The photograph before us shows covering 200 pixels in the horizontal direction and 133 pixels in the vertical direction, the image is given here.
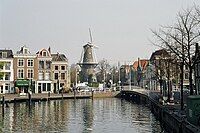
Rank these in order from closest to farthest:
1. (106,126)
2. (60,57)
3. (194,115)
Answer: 1. (194,115)
2. (106,126)
3. (60,57)

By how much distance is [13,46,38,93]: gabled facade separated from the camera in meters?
103

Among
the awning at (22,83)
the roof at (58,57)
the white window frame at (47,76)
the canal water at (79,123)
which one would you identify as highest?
the roof at (58,57)

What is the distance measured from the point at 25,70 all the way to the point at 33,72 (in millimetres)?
2023

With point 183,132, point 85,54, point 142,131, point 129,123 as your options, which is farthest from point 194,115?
point 85,54

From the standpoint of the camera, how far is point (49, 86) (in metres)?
108

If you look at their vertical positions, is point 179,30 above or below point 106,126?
above

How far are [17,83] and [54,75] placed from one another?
10.4 m

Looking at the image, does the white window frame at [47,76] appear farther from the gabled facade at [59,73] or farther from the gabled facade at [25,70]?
the gabled facade at [25,70]

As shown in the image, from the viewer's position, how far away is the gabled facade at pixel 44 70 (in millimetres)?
106750

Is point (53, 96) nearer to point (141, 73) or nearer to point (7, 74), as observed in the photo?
point (7, 74)

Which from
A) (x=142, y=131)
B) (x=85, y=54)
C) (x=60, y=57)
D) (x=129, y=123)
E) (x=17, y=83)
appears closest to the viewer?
(x=142, y=131)

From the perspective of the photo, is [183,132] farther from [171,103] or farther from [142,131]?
[171,103]

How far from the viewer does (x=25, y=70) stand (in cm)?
10544

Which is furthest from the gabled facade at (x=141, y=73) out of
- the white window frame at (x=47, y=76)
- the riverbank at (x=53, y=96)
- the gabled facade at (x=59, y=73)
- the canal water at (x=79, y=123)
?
the canal water at (x=79, y=123)
